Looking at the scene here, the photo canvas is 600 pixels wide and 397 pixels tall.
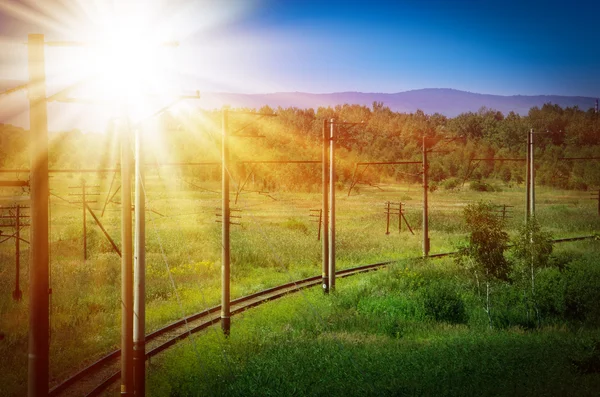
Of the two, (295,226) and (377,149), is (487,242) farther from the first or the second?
(377,149)

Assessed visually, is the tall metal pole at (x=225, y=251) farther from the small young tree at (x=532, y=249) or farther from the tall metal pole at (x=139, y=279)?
the small young tree at (x=532, y=249)

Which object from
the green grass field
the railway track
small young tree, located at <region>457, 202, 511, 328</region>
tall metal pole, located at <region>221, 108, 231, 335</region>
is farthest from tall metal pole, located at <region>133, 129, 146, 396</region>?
small young tree, located at <region>457, 202, 511, 328</region>

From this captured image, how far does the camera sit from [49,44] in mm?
9797

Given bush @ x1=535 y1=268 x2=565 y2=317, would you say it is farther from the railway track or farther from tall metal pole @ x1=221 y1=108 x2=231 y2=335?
tall metal pole @ x1=221 y1=108 x2=231 y2=335

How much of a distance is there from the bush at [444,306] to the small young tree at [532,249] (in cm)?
293

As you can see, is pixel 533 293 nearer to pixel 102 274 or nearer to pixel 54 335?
pixel 54 335

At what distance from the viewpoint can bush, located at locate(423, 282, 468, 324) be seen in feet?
71.2

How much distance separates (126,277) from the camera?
1182 centimetres

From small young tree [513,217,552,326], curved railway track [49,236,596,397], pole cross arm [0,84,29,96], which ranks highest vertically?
pole cross arm [0,84,29,96]

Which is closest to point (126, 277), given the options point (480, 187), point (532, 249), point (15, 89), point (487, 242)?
point (15, 89)

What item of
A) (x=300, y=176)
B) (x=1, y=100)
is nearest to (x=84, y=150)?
(x=300, y=176)

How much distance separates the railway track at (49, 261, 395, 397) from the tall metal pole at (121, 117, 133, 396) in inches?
87.2

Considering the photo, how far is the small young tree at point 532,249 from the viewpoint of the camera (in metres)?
22.0

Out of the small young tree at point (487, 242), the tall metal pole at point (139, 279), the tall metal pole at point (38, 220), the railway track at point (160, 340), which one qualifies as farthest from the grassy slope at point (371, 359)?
the tall metal pole at point (38, 220)
